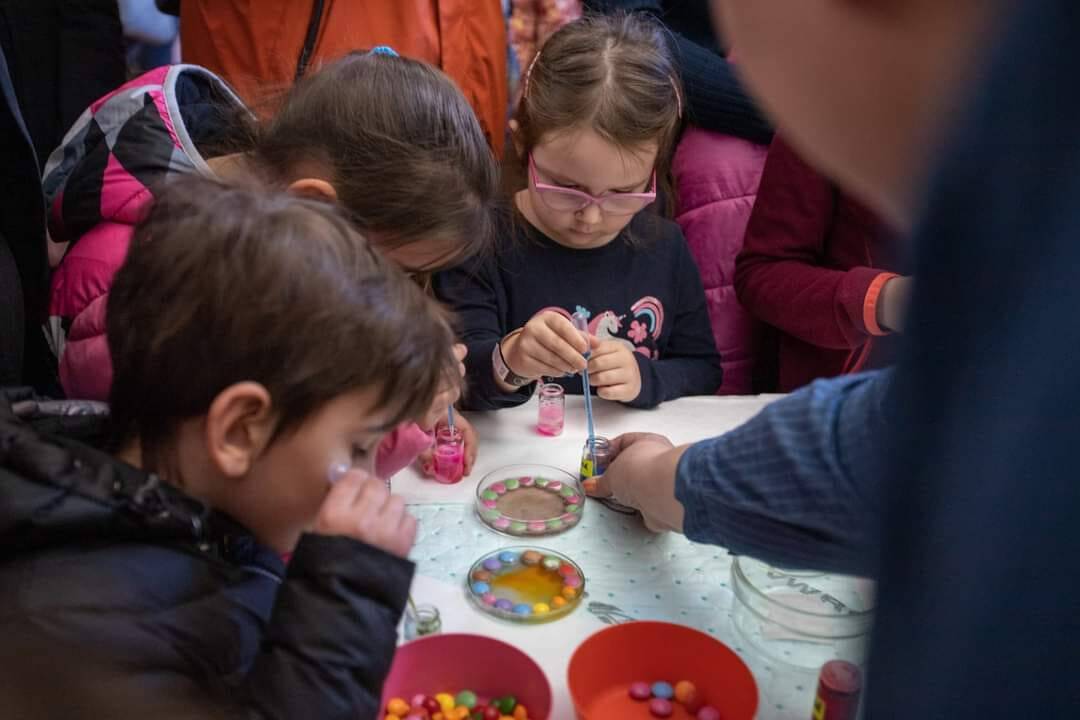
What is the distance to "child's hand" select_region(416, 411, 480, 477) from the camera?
1.15 metres

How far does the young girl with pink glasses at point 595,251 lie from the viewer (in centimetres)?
134

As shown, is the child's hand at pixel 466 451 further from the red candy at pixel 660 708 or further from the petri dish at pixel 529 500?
the red candy at pixel 660 708

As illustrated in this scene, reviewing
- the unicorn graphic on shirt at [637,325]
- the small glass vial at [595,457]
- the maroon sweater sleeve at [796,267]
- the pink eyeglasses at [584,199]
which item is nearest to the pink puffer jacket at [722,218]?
the maroon sweater sleeve at [796,267]

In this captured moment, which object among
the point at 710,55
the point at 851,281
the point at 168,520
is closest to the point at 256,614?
the point at 168,520

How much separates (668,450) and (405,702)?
42 centimetres

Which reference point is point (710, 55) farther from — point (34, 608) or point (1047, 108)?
point (1047, 108)

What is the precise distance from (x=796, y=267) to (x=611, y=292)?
0.35m

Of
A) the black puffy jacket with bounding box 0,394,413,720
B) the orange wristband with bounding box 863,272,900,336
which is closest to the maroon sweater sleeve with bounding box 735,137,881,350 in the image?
the orange wristband with bounding box 863,272,900,336

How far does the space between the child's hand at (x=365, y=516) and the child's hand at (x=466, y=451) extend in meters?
0.38

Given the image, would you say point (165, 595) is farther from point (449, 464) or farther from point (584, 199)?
point (584, 199)

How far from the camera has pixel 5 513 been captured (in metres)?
0.64

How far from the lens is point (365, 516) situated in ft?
2.39

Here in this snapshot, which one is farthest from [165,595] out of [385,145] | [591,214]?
[591,214]

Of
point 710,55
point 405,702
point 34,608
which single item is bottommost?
point 405,702
